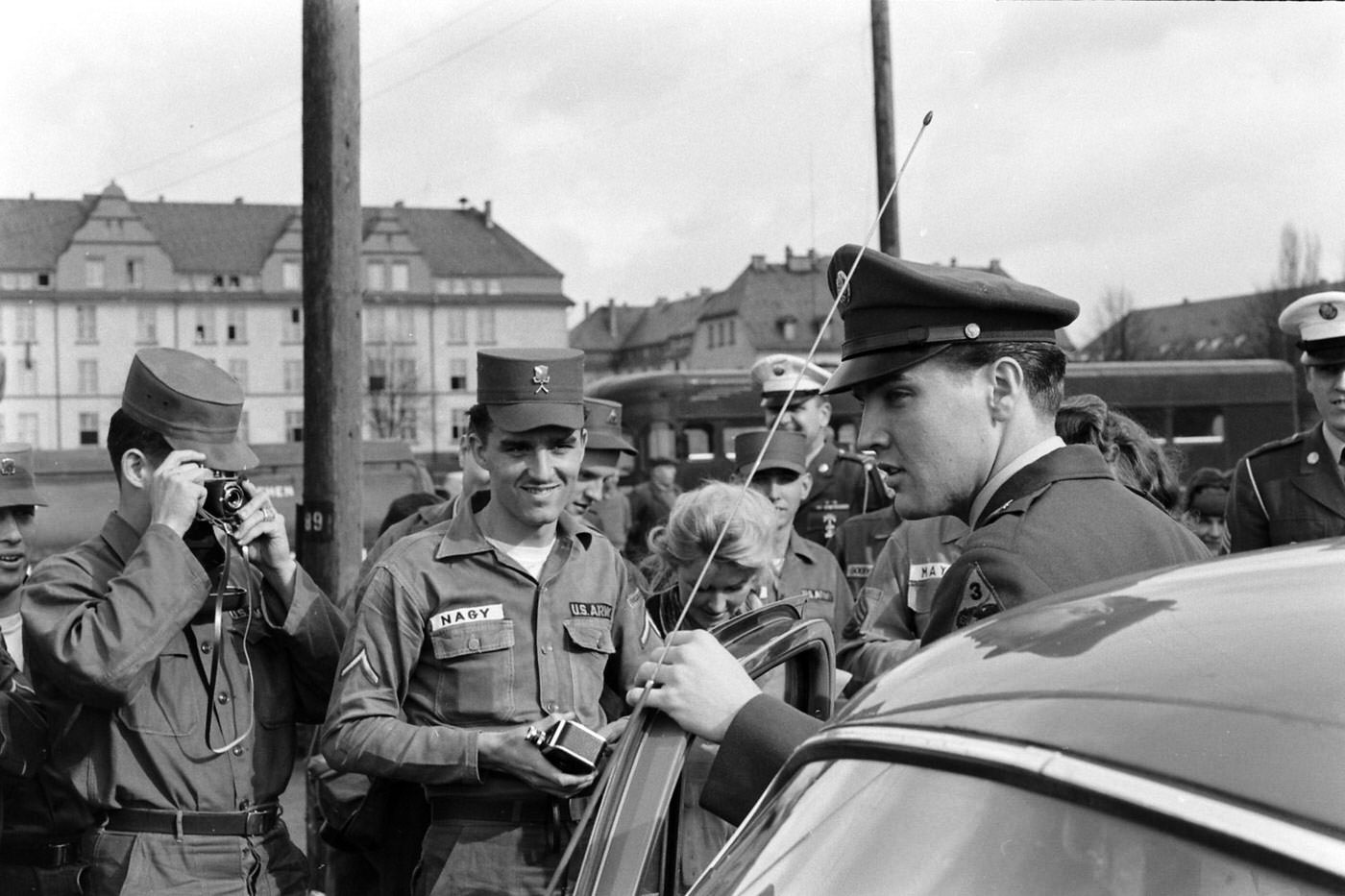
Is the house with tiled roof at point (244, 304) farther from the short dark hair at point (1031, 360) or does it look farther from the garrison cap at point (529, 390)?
the short dark hair at point (1031, 360)

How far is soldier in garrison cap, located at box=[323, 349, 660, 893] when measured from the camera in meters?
3.31

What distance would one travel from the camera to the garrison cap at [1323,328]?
5.05 m

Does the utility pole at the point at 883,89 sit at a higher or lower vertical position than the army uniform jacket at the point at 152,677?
higher

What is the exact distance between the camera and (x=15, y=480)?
4957mm

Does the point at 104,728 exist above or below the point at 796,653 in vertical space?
below

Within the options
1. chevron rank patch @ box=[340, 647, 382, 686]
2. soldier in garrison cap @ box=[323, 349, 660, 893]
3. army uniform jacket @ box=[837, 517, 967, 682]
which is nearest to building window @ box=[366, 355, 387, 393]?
army uniform jacket @ box=[837, 517, 967, 682]

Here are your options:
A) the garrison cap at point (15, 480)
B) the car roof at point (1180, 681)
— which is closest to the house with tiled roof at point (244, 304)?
the garrison cap at point (15, 480)

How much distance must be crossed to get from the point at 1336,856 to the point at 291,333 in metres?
81.2

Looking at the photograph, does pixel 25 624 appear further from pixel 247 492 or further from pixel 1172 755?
pixel 1172 755

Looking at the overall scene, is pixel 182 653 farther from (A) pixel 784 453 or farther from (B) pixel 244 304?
(B) pixel 244 304

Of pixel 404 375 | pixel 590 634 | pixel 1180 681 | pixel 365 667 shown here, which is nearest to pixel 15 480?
pixel 365 667

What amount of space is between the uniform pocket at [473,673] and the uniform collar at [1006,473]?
1.42 m

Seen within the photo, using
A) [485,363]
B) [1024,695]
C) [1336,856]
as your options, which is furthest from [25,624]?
[1336,856]

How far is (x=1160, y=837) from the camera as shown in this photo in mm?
1210
